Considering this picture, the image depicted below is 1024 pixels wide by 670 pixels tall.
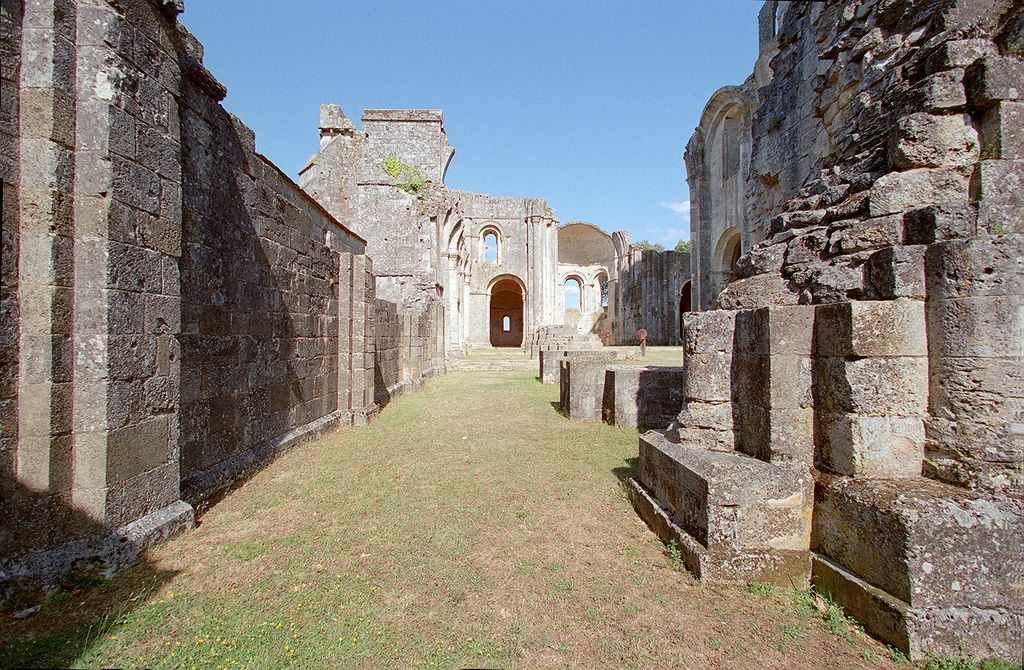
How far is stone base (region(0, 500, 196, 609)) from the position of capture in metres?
2.43

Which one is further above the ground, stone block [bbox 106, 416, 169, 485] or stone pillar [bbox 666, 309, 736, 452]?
stone pillar [bbox 666, 309, 736, 452]

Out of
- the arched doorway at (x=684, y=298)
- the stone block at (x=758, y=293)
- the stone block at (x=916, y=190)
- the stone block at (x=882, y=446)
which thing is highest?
the arched doorway at (x=684, y=298)

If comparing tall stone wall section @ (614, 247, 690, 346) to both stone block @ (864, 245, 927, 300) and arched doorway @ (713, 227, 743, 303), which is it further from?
stone block @ (864, 245, 927, 300)

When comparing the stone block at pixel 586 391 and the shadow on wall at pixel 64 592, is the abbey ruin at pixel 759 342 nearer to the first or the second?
the shadow on wall at pixel 64 592

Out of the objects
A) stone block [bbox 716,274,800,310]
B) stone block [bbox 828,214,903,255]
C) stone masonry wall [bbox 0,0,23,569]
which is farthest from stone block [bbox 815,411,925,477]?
stone masonry wall [bbox 0,0,23,569]

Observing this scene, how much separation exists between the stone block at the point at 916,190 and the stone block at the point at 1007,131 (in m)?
0.22

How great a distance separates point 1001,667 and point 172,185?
16.7ft

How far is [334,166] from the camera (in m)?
20.8

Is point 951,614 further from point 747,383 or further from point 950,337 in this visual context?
point 747,383

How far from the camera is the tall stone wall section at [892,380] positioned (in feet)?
6.82

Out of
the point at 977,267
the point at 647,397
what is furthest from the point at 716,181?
the point at 977,267

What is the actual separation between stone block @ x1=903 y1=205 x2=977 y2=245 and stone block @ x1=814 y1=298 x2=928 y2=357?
14.8 inches

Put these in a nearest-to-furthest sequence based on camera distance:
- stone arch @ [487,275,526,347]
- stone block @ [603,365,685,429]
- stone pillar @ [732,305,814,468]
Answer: stone pillar @ [732,305,814,468] < stone block @ [603,365,685,429] < stone arch @ [487,275,526,347]

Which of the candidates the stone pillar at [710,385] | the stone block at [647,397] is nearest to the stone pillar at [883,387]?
the stone pillar at [710,385]
